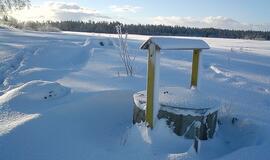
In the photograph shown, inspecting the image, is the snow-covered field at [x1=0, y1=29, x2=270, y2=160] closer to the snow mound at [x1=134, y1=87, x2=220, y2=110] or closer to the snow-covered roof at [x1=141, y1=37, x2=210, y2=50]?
the snow mound at [x1=134, y1=87, x2=220, y2=110]

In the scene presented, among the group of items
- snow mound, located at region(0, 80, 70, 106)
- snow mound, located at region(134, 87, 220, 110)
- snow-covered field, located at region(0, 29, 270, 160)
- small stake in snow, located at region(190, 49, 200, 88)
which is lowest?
snow-covered field, located at region(0, 29, 270, 160)

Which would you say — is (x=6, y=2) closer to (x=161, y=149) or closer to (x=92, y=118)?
(x=92, y=118)

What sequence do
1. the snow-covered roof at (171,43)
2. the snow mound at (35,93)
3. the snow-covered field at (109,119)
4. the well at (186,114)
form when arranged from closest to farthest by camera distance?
the snow-covered field at (109,119) → the snow-covered roof at (171,43) → the well at (186,114) → the snow mound at (35,93)

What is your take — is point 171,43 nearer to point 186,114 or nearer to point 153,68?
point 153,68

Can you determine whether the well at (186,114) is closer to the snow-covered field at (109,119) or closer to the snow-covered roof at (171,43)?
the snow-covered field at (109,119)

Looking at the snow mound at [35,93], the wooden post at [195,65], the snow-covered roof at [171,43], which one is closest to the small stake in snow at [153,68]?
the snow-covered roof at [171,43]

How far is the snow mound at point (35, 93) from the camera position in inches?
222

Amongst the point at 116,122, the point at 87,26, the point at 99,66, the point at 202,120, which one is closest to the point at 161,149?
the point at 202,120

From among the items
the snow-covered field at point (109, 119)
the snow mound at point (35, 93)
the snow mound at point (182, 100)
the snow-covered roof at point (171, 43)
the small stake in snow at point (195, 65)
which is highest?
the snow-covered roof at point (171, 43)

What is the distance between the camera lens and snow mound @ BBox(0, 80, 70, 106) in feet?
18.5

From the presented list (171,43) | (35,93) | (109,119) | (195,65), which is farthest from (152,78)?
(35,93)

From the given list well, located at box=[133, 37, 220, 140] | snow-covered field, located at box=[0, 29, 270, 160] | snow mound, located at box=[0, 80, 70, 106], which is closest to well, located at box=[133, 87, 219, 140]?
well, located at box=[133, 37, 220, 140]

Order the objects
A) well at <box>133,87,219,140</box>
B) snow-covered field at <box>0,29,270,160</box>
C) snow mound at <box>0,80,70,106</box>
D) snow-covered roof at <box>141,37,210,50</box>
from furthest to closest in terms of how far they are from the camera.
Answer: snow mound at <box>0,80,70,106</box>
well at <box>133,87,219,140</box>
snow-covered roof at <box>141,37,210,50</box>
snow-covered field at <box>0,29,270,160</box>

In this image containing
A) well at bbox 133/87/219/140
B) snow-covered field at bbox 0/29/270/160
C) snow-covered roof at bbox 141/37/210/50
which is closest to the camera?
snow-covered field at bbox 0/29/270/160
